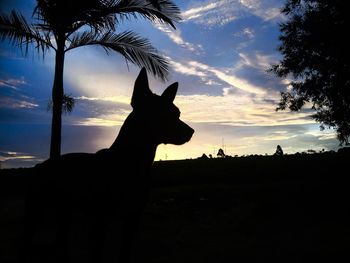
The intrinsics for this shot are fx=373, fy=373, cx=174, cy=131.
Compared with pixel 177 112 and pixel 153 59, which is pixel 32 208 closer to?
pixel 177 112

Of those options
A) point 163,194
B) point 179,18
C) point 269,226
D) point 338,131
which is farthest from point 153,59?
point 338,131

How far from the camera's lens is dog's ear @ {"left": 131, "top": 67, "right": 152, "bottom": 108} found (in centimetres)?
376

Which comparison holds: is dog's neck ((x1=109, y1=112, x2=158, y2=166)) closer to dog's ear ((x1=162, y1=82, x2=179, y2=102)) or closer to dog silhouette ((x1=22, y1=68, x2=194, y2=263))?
dog silhouette ((x1=22, y1=68, x2=194, y2=263))

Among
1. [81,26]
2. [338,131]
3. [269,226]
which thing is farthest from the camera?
[338,131]

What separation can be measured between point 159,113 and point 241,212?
693cm

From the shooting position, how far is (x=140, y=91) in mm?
3820

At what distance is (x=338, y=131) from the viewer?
14.5 m

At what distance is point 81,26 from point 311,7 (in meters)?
8.43

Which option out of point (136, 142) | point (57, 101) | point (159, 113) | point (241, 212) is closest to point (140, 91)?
point (159, 113)

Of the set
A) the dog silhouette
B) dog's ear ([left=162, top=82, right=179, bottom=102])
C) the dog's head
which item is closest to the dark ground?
the dog silhouette

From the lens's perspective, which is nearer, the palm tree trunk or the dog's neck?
the dog's neck

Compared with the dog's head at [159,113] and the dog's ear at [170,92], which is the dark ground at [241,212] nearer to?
the dog's head at [159,113]

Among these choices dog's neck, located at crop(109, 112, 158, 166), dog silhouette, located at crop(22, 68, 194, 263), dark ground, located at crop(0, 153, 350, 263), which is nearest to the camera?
dog silhouette, located at crop(22, 68, 194, 263)

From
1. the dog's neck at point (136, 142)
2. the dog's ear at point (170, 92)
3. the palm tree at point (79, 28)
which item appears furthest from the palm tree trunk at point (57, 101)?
the dog's ear at point (170, 92)
